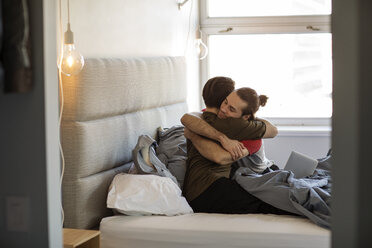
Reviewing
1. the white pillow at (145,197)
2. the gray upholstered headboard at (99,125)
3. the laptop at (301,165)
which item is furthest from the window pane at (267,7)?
the white pillow at (145,197)

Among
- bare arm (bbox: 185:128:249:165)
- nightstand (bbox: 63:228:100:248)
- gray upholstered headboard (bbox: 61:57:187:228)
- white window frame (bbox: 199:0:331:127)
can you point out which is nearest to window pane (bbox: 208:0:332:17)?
white window frame (bbox: 199:0:331:127)

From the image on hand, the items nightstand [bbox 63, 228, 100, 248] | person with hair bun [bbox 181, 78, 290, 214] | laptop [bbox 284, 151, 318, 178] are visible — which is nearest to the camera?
nightstand [bbox 63, 228, 100, 248]

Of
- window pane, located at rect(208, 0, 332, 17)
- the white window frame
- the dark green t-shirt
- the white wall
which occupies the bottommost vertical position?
the dark green t-shirt

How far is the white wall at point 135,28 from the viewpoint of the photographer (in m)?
2.90

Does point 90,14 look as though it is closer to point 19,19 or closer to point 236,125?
point 236,125

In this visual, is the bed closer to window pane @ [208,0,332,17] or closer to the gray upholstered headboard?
the gray upholstered headboard

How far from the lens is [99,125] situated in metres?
2.86

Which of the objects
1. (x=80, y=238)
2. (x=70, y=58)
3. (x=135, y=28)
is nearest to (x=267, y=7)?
(x=135, y=28)

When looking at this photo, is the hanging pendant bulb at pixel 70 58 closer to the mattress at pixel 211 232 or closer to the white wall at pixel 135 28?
the white wall at pixel 135 28

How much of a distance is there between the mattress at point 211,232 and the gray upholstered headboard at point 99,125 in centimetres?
18

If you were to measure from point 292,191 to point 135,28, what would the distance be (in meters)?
1.44

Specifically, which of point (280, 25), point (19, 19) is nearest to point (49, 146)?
point (19, 19)

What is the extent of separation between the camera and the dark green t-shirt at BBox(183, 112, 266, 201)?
2.97 m

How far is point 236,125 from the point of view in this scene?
A: 3.05 meters
